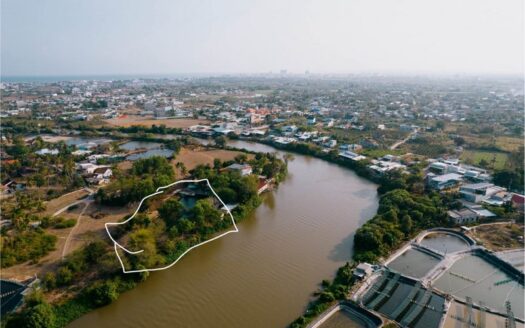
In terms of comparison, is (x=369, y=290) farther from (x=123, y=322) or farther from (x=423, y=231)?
(x=123, y=322)

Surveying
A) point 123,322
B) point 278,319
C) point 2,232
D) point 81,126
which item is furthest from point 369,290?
point 81,126

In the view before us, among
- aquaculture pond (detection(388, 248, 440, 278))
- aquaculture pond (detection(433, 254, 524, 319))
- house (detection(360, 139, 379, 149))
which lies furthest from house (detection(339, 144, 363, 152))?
aquaculture pond (detection(433, 254, 524, 319))

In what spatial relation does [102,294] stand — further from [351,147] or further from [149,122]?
[149,122]

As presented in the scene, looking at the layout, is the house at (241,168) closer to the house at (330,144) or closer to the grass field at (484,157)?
the house at (330,144)

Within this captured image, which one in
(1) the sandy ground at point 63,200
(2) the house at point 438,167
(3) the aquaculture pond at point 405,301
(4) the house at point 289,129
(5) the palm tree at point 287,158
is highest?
(4) the house at point 289,129

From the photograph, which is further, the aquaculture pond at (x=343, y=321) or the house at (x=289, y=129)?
the house at (x=289, y=129)

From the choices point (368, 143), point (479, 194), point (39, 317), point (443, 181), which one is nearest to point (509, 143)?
point (368, 143)

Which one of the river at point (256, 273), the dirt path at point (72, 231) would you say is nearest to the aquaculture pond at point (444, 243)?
the river at point (256, 273)
